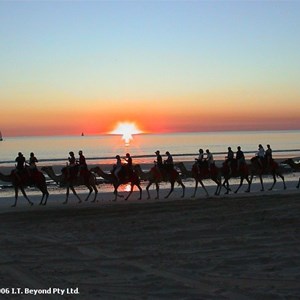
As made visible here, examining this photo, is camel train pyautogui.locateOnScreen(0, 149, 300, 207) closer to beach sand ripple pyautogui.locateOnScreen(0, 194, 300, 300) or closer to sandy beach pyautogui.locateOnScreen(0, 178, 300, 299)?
sandy beach pyautogui.locateOnScreen(0, 178, 300, 299)

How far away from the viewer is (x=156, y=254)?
408 inches

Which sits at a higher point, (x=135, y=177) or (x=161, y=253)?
(x=135, y=177)

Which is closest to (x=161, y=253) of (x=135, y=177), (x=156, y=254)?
(x=156, y=254)

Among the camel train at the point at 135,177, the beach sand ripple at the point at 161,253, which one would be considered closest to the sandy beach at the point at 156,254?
the beach sand ripple at the point at 161,253

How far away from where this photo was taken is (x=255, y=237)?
11.6 meters

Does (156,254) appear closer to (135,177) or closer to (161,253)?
(161,253)

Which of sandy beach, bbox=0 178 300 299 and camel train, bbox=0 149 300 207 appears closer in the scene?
sandy beach, bbox=0 178 300 299

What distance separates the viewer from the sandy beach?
26.2ft

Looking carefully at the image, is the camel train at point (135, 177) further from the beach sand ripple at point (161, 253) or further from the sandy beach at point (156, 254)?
the beach sand ripple at point (161, 253)

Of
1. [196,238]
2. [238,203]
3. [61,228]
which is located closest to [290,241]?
[196,238]

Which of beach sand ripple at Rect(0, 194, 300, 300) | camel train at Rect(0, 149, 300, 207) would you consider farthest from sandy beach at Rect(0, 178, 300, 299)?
camel train at Rect(0, 149, 300, 207)

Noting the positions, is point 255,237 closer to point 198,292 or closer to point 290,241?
point 290,241

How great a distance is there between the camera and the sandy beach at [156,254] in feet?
26.2

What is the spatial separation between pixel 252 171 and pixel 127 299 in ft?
64.5
